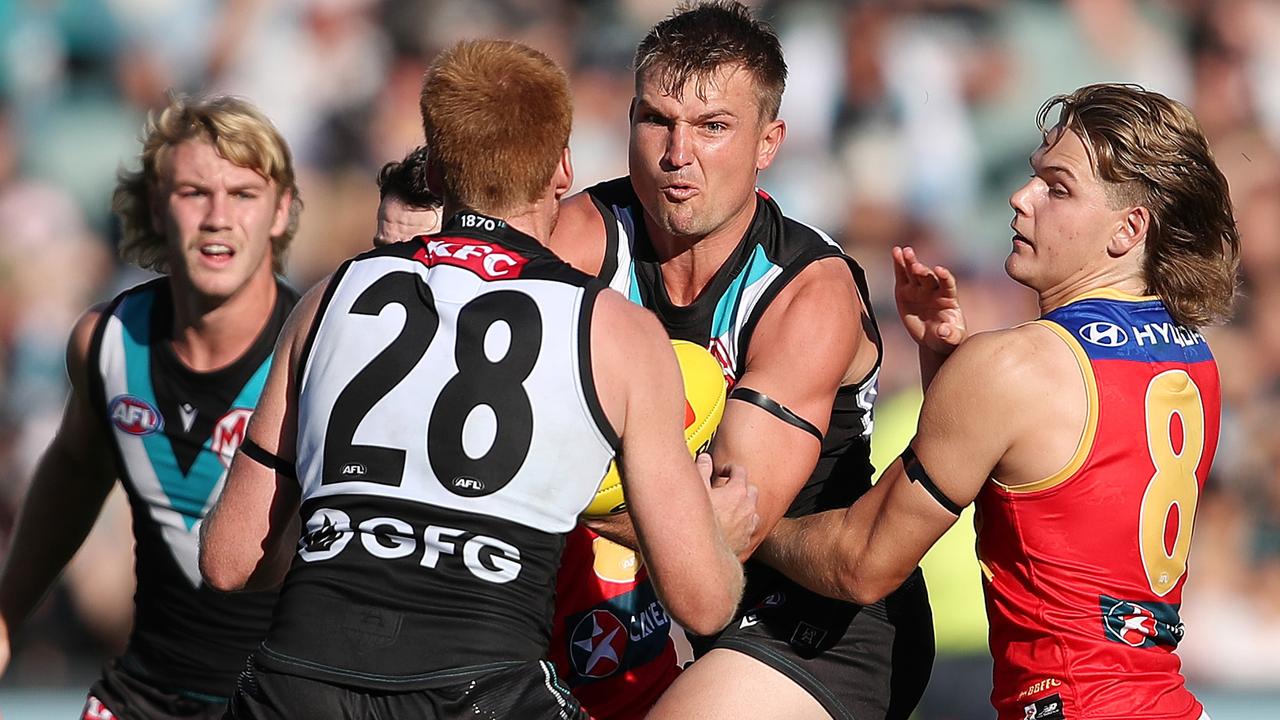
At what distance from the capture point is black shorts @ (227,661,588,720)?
2967mm

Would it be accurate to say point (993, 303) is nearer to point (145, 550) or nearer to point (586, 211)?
point (586, 211)

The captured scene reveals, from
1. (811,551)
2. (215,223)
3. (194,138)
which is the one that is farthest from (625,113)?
(811,551)

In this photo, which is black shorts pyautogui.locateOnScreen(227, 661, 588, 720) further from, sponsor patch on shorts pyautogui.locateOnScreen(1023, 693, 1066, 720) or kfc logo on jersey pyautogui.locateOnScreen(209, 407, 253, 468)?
kfc logo on jersey pyautogui.locateOnScreen(209, 407, 253, 468)

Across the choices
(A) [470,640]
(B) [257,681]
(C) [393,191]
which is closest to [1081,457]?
(A) [470,640]

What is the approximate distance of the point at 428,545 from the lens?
9.92 ft

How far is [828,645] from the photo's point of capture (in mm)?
4152

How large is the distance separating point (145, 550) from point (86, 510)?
11.5 inches

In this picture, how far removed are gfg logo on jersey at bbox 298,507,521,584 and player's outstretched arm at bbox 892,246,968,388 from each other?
4.71 ft

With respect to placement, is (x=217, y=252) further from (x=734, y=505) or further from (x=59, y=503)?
(x=734, y=505)

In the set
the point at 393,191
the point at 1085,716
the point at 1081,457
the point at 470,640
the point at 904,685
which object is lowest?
the point at 904,685

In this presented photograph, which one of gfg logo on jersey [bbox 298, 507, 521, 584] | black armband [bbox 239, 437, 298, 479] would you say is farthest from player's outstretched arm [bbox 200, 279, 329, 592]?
gfg logo on jersey [bbox 298, 507, 521, 584]

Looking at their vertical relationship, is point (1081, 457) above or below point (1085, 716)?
above

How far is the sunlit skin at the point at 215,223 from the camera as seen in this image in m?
4.94

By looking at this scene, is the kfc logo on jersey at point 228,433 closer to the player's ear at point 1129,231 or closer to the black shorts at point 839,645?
the black shorts at point 839,645
